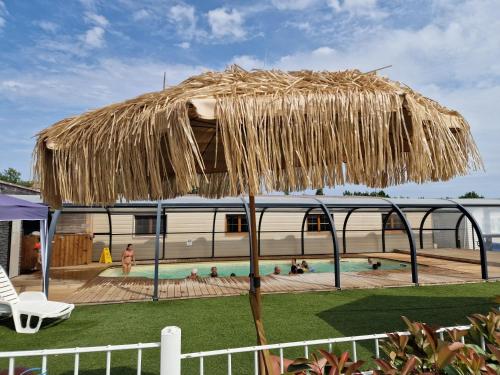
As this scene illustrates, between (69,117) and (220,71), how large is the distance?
1.20m

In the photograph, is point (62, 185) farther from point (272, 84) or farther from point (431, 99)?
point (431, 99)

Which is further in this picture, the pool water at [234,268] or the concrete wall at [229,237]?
the concrete wall at [229,237]

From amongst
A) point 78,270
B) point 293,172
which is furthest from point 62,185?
point 78,270

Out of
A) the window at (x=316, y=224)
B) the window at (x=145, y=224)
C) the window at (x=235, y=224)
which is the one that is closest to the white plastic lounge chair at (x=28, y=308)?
the window at (x=145, y=224)

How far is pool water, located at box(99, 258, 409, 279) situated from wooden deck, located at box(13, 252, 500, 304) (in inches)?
70.3

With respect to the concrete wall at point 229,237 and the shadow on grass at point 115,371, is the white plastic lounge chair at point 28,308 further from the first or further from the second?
the concrete wall at point 229,237

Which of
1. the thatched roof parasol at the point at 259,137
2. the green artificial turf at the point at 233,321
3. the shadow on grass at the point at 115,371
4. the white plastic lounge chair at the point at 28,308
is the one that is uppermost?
the thatched roof parasol at the point at 259,137

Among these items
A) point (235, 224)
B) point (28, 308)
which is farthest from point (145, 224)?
point (28, 308)

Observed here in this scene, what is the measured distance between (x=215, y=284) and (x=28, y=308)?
174 inches

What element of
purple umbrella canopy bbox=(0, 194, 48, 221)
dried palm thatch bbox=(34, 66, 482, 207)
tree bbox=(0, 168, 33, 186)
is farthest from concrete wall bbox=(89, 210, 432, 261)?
tree bbox=(0, 168, 33, 186)

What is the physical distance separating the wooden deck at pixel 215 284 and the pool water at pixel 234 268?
179cm

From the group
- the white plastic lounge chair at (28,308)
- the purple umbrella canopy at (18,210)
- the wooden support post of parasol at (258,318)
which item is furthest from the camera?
the purple umbrella canopy at (18,210)

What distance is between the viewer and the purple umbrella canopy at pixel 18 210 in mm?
5764

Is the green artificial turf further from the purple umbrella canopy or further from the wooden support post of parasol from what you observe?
the purple umbrella canopy
